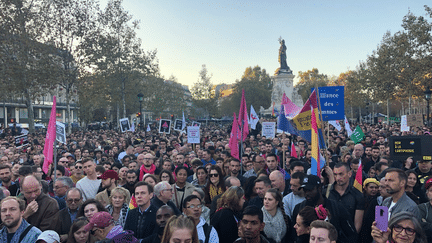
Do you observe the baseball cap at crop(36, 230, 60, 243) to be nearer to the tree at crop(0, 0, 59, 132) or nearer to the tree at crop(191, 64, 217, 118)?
the tree at crop(0, 0, 59, 132)

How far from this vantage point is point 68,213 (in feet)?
18.7

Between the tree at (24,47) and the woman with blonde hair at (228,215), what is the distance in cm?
2553

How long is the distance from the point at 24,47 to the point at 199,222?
26.4 meters

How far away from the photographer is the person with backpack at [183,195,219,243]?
14.8 feet

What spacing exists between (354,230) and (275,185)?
5.72ft

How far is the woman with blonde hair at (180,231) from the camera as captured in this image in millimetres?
3676

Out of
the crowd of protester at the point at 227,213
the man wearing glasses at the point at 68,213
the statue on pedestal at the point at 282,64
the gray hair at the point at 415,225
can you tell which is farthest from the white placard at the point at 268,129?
the statue on pedestal at the point at 282,64

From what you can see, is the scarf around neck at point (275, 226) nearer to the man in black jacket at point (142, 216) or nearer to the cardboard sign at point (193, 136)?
the man in black jacket at point (142, 216)

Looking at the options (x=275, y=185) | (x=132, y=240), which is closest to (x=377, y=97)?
(x=275, y=185)

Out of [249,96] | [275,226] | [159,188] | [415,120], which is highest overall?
[249,96]

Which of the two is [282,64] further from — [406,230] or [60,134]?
[406,230]

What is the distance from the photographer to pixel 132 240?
3.98m

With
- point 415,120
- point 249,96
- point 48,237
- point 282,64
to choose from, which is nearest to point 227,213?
point 48,237

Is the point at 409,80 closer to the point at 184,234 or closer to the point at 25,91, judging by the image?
the point at 25,91
